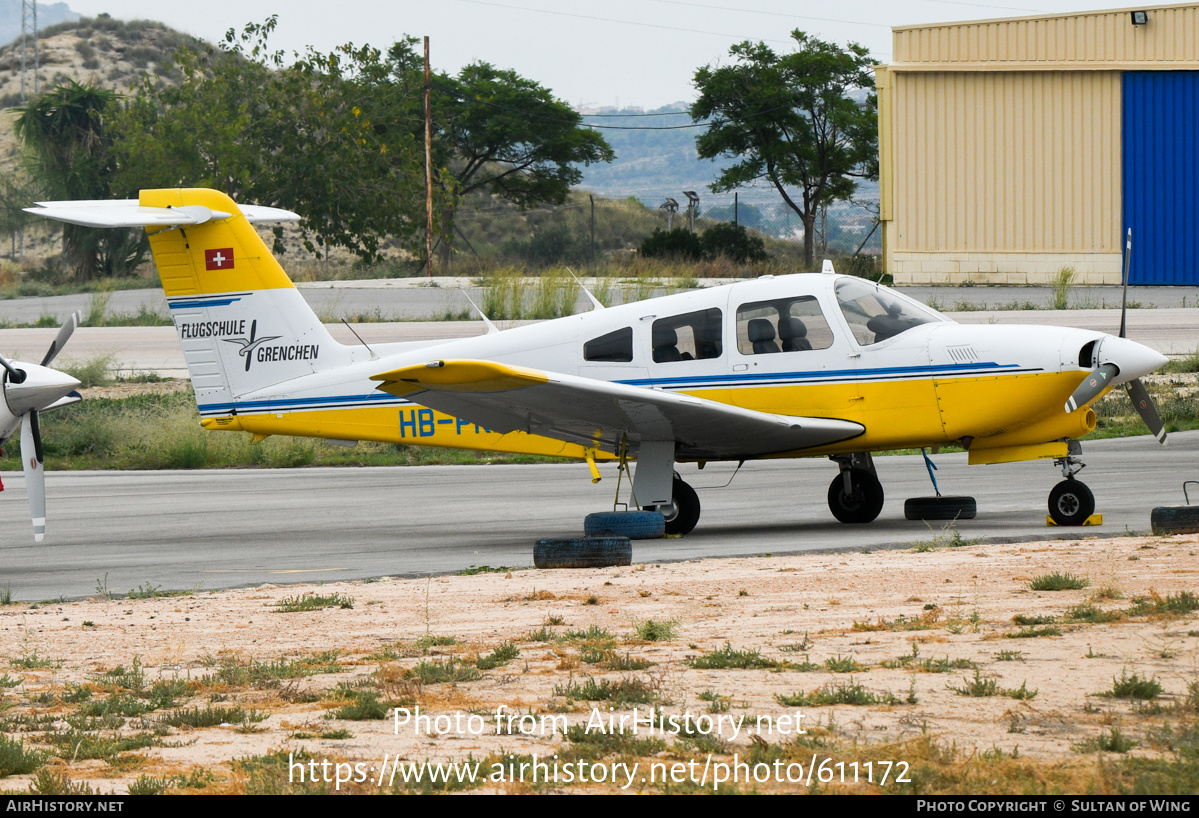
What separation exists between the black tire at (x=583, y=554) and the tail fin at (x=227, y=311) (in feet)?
15.9

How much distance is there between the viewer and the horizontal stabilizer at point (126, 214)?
526 inches

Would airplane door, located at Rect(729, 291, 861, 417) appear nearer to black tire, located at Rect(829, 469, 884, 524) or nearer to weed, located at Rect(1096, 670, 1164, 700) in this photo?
black tire, located at Rect(829, 469, 884, 524)

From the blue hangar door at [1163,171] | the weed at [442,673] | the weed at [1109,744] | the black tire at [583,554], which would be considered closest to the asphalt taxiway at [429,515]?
the black tire at [583,554]

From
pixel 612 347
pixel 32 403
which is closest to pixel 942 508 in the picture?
pixel 612 347

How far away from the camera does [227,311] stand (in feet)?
48.3

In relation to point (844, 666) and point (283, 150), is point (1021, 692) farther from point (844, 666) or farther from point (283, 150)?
point (283, 150)

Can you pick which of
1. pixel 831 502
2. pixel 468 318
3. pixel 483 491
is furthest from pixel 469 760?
pixel 468 318

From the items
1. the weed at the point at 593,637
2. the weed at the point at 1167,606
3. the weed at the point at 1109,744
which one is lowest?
the weed at the point at 593,637

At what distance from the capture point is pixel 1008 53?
144 ft

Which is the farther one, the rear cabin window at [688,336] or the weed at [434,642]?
the rear cabin window at [688,336]

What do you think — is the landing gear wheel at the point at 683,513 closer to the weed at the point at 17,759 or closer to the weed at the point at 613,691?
the weed at the point at 613,691

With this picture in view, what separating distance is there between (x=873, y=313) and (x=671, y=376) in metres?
2.10

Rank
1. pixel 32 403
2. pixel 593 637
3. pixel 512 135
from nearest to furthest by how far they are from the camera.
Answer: pixel 593 637 → pixel 32 403 → pixel 512 135

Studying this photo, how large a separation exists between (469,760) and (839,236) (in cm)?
16122
